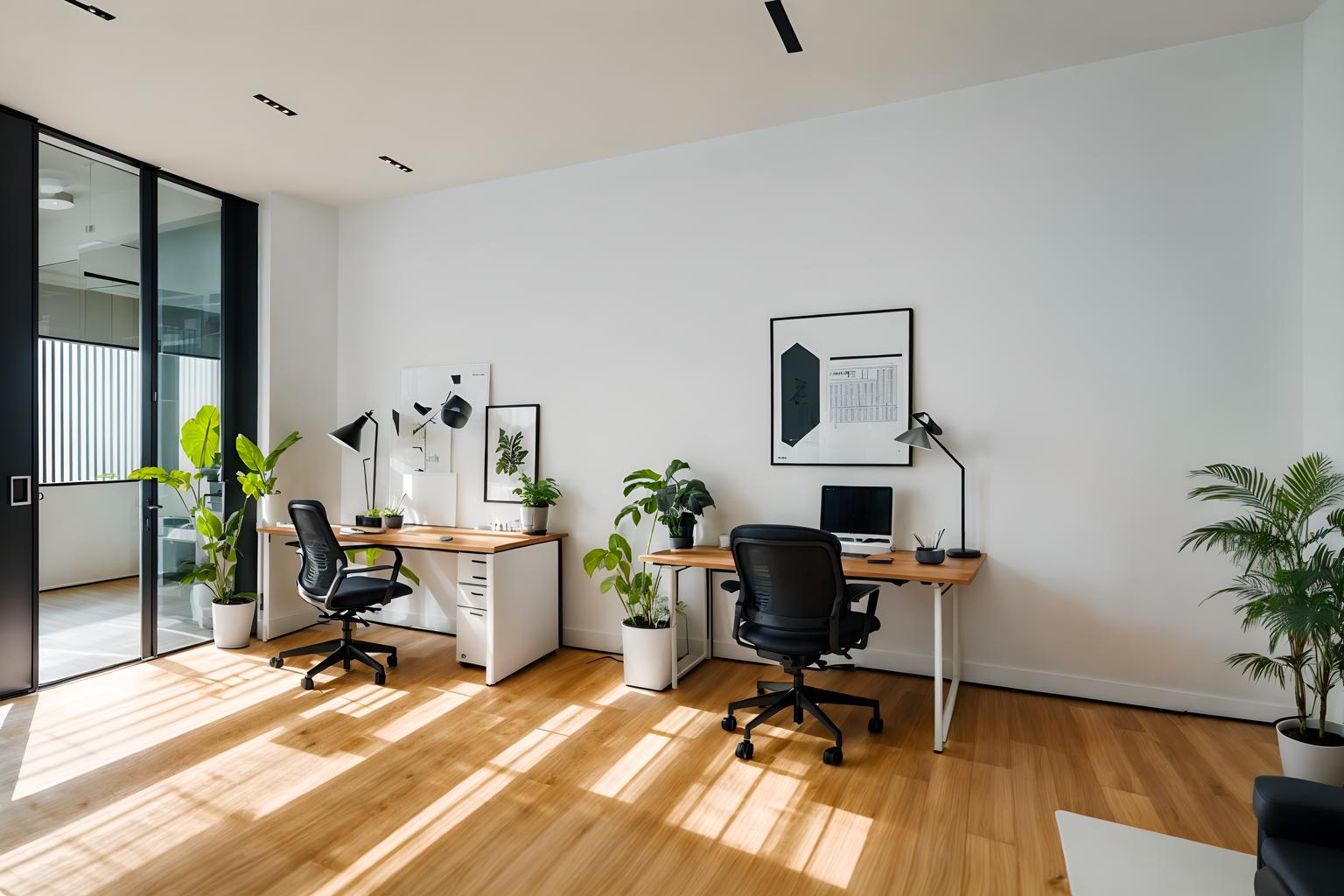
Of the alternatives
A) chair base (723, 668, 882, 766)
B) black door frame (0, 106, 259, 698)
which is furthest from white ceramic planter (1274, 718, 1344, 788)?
black door frame (0, 106, 259, 698)

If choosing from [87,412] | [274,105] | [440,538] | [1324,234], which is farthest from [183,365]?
[1324,234]

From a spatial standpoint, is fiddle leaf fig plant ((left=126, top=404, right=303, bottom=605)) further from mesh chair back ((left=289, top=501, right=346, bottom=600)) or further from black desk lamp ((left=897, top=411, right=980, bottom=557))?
black desk lamp ((left=897, top=411, right=980, bottom=557))

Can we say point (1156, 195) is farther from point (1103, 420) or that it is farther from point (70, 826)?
point (70, 826)

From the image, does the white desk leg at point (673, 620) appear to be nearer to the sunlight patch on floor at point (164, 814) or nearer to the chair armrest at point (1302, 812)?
the sunlight patch on floor at point (164, 814)

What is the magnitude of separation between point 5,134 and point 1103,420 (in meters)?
5.86

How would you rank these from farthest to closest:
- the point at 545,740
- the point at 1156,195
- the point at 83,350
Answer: the point at 83,350
the point at 1156,195
the point at 545,740

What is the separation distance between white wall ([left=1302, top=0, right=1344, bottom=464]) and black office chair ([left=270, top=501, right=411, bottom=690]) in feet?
15.3

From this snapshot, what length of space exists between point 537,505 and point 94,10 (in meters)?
3.14

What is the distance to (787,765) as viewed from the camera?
2.94 meters

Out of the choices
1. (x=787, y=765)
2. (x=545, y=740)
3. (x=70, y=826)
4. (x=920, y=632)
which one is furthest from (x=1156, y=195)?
(x=70, y=826)

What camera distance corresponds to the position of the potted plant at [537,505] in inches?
179

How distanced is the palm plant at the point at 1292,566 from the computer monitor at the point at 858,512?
4.32ft

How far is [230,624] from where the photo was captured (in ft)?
15.2

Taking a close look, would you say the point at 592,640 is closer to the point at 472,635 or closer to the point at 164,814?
the point at 472,635
